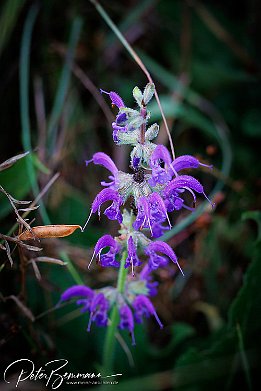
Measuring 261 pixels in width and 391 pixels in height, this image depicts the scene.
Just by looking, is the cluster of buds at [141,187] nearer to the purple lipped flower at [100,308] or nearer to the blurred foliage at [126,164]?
the purple lipped flower at [100,308]

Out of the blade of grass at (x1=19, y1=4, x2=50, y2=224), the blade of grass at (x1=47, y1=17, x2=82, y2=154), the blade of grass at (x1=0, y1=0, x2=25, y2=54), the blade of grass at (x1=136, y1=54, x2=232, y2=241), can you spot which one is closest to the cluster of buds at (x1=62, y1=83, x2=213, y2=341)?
the blade of grass at (x1=19, y1=4, x2=50, y2=224)

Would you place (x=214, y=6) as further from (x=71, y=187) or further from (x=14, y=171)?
(x=14, y=171)

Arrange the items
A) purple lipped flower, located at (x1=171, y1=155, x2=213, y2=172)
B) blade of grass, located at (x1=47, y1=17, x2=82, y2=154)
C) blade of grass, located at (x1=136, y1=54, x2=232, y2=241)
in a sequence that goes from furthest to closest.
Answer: blade of grass, located at (x1=136, y1=54, x2=232, y2=241), blade of grass, located at (x1=47, y1=17, x2=82, y2=154), purple lipped flower, located at (x1=171, y1=155, x2=213, y2=172)

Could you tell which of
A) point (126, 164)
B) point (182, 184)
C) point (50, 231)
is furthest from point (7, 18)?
point (182, 184)

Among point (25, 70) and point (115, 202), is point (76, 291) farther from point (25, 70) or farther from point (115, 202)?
point (25, 70)

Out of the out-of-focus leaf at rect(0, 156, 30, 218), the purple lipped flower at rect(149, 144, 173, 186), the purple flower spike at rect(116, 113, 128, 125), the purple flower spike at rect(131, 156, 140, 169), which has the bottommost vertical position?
the purple lipped flower at rect(149, 144, 173, 186)

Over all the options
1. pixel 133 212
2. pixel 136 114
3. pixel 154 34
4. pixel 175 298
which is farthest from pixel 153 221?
pixel 154 34

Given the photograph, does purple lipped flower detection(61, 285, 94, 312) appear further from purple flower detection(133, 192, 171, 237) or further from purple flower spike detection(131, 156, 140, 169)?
purple flower spike detection(131, 156, 140, 169)
